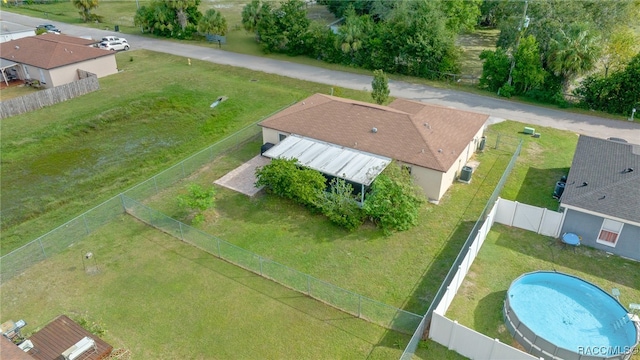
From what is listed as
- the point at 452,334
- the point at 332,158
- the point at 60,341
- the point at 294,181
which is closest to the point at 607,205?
the point at 452,334

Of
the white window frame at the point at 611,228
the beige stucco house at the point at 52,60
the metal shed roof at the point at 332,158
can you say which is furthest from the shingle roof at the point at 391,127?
the beige stucco house at the point at 52,60

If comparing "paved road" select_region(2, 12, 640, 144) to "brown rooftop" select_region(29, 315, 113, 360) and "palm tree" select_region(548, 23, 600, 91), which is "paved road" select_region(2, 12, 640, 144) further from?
"brown rooftop" select_region(29, 315, 113, 360)

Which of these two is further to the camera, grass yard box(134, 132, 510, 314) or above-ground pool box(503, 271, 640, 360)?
grass yard box(134, 132, 510, 314)

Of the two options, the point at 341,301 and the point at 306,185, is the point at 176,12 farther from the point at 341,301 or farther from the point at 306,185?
the point at 341,301

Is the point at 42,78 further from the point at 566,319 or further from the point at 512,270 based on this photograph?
the point at 566,319

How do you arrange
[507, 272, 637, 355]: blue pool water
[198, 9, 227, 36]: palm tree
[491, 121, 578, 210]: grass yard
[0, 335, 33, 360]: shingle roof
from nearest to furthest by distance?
[0, 335, 33, 360]: shingle roof
[507, 272, 637, 355]: blue pool water
[491, 121, 578, 210]: grass yard
[198, 9, 227, 36]: palm tree

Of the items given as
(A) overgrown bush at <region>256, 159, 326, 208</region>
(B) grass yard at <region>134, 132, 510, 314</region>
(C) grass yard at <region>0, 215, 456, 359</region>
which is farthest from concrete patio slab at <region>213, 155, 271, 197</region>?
(C) grass yard at <region>0, 215, 456, 359</region>
